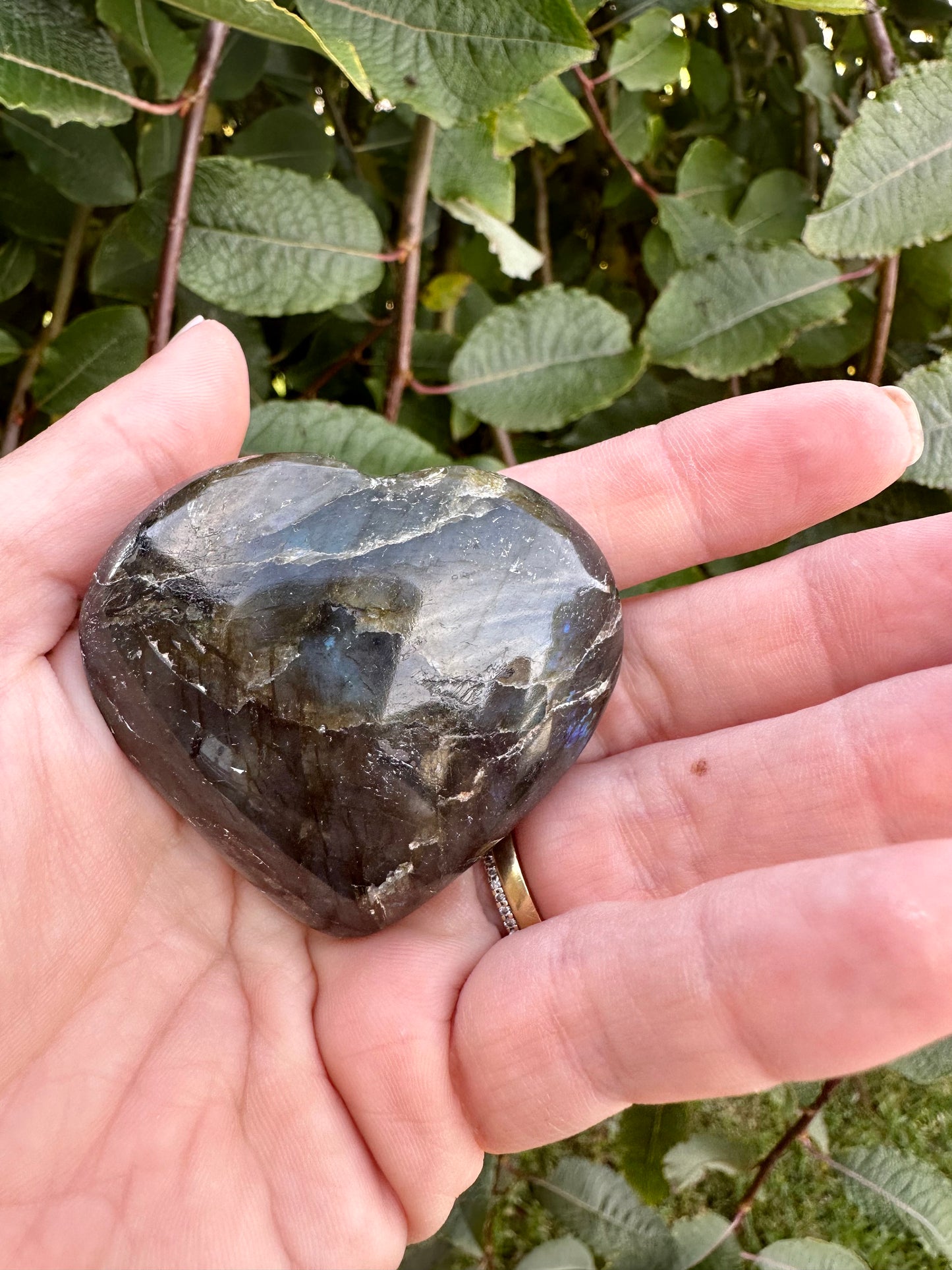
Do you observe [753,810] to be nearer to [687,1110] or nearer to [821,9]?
[687,1110]

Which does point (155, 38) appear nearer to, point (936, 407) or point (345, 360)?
point (345, 360)

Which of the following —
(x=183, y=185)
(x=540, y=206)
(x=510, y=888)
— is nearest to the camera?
(x=510, y=888)

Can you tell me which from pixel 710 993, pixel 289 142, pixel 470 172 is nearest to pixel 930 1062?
pixel 710 993

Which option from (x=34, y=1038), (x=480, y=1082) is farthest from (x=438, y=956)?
(x=34, y=1038)

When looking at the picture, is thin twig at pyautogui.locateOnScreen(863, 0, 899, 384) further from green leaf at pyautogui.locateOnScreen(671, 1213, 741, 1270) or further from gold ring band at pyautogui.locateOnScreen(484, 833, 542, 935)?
green leaf at pyautogui.locateOnScreen(671, 1213, 741, 1270)

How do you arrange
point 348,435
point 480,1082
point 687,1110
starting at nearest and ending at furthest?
point 480,1082
point 348,435
point 687,1110

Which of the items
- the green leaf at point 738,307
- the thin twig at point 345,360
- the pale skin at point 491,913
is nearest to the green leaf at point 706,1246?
the pale skin at point 491,913

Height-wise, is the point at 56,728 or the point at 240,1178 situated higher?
the point at 56,728
